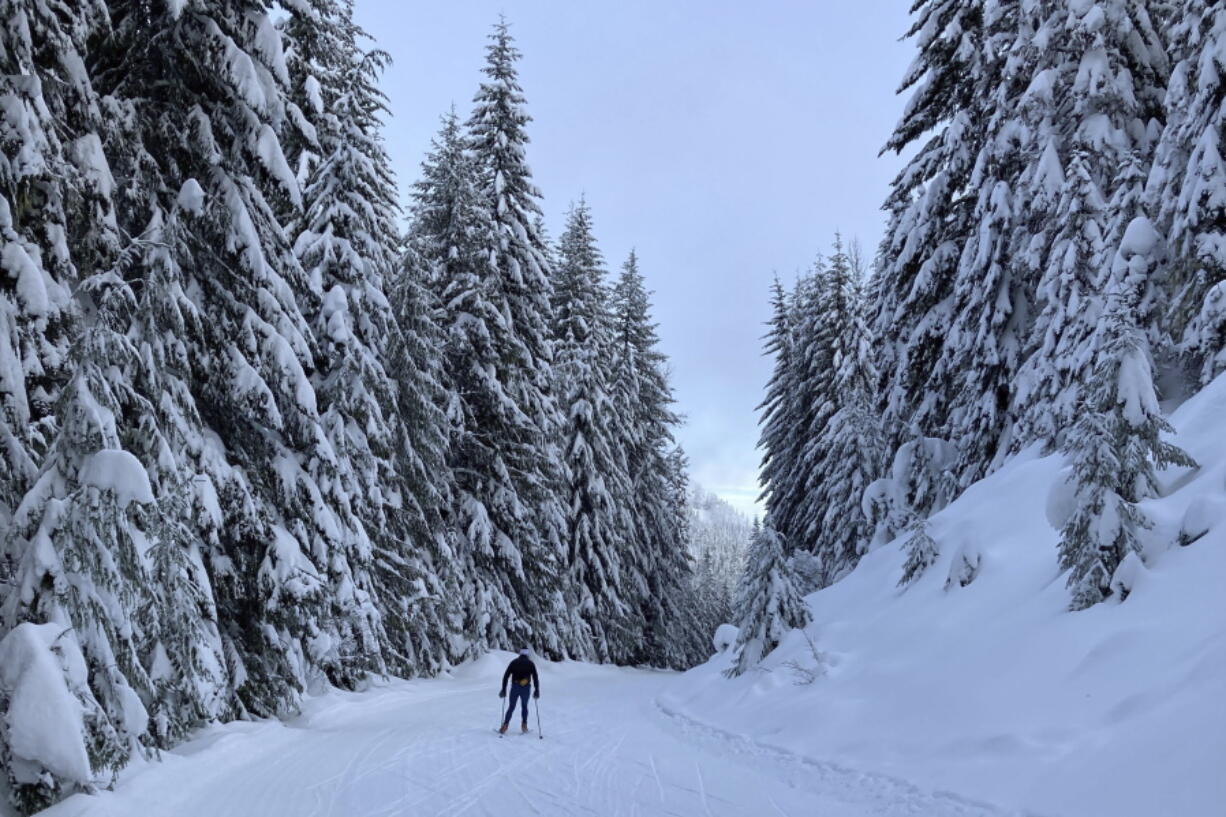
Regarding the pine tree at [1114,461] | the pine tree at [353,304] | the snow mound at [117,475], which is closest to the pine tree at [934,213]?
the pine tree at [1114,461]

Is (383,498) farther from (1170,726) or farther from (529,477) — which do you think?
(1170,726)

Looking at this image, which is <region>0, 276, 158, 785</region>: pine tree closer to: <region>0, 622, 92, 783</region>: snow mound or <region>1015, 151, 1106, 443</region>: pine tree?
<region>0, 622, 92, 783</region>: snow mound

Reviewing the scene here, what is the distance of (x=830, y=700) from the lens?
1036 centimetres

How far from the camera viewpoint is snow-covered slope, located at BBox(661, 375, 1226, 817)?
5602mm

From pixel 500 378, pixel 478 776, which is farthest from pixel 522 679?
pixel 500 378

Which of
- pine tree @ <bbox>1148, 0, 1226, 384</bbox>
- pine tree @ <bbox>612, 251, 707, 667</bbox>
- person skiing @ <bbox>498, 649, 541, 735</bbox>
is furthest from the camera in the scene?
pine tree @ <bbox>612, 251, 707, 667</bbox>

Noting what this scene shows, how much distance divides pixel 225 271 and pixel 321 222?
4.90 metres

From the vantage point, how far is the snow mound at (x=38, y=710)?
5.71 m

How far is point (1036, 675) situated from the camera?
24.6ft

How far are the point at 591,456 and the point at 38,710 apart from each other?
2462 centimetres

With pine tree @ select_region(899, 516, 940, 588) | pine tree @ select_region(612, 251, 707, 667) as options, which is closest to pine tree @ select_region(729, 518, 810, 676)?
pine tree @ select_region(899, 516, 940, 588)

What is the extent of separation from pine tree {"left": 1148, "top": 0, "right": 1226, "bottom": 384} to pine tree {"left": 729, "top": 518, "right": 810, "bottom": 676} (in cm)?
750

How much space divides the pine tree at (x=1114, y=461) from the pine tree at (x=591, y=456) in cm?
2107

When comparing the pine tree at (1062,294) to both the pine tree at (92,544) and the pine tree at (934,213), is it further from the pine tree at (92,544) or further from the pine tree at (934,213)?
the pine tree at (92,544)
